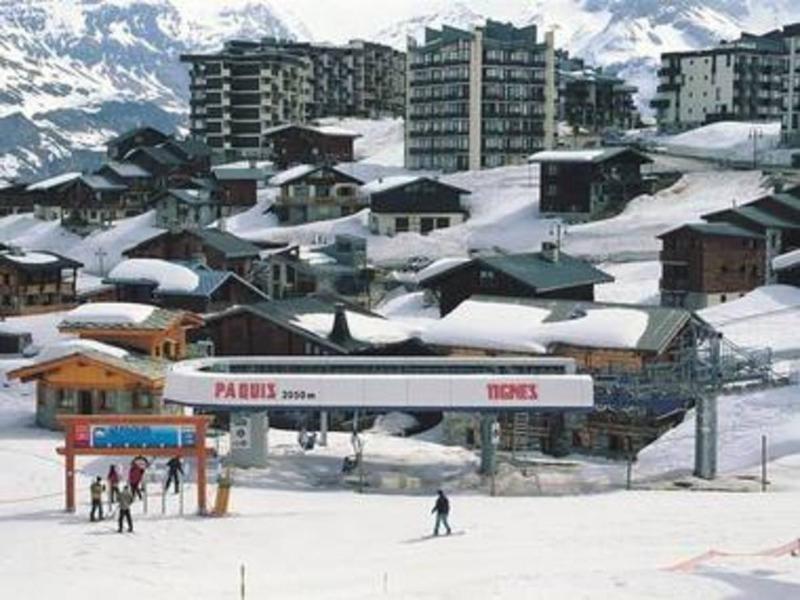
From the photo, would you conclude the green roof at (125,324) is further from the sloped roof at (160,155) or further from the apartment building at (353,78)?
the apartment building at (353,78)

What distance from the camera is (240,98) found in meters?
161

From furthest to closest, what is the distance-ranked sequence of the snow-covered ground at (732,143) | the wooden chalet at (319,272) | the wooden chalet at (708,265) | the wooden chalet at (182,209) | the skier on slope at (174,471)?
1. the wooden chalet at (182,209)
2. the snow-covered ground at (732,143)
3. the wooden chalet at (319,272)
4. the wooden chalet at (708,265)
5. the skier on slope at (174,471)

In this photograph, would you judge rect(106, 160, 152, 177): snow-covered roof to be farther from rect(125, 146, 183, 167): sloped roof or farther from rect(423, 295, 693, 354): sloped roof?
rect(423, 295, 693, 354): sloped roof

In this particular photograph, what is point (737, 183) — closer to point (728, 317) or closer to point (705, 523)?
point (728, 317)

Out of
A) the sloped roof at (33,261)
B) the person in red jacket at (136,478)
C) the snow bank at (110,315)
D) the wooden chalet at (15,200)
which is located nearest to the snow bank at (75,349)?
the snow bank at (110,315)

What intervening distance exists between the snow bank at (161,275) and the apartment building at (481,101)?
2240 inches

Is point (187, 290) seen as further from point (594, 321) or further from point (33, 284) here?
point (594, 321)

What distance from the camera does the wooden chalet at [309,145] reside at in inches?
5320

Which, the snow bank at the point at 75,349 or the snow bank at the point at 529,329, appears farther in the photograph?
the snow bank at the point at 529,329

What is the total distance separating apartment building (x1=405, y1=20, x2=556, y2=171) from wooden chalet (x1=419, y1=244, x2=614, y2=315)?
5771cm

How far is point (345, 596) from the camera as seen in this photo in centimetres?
2659

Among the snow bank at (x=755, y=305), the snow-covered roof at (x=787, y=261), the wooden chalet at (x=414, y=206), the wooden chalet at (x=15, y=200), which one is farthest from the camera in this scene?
the wooden chalet at (x=15, y=200)

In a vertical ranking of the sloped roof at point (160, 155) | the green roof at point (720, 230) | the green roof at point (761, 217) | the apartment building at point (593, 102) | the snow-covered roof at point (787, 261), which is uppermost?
the apartment building at point (593, 102)

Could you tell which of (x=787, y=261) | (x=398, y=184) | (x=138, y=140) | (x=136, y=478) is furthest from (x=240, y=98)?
(x=136, y=478)
